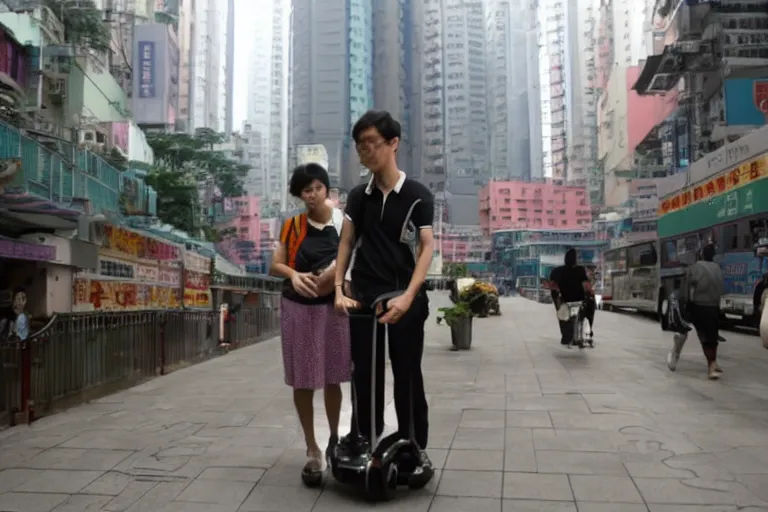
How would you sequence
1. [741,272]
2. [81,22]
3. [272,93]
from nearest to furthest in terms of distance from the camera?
[741,272]
[81,22]
[272,93]

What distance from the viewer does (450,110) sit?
211 feet

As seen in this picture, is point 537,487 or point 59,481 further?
point 59,481

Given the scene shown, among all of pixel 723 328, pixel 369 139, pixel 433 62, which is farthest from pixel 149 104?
pixel 433 62

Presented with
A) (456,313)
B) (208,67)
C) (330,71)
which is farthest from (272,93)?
(456,313)

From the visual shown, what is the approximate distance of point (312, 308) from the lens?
3262 millimetres

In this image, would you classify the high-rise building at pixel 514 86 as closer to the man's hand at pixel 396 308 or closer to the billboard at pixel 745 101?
the billboard at pixel 745 101

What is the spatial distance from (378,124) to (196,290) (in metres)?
22.7

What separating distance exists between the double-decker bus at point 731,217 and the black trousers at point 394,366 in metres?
9.21

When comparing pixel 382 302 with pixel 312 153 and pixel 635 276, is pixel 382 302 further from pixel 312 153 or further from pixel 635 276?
pixel 312 153

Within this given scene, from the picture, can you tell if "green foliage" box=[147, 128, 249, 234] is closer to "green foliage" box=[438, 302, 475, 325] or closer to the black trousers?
"green foliage" box=[438, 302, 475, 325]

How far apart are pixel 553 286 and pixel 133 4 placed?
93.6ft

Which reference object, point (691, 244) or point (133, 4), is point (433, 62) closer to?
point (133, 4)

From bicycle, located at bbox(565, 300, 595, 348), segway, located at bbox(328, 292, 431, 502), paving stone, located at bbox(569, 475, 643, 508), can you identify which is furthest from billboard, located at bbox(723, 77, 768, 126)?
segway, located at bbox(328, 292, 431, 502)

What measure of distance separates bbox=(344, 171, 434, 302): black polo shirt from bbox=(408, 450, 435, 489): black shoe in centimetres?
83
